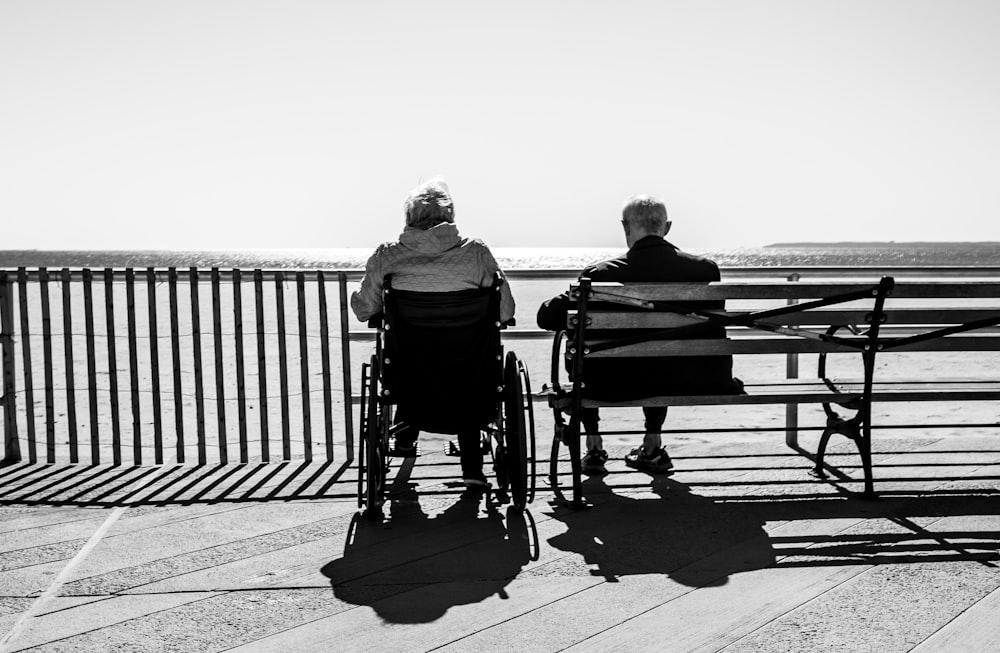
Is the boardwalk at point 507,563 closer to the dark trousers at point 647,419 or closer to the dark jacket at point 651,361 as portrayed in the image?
the dark trousers at point 647,419

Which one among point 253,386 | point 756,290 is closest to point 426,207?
point 756,290

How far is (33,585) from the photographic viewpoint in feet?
10.1

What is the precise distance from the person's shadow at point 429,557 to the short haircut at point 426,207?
110 centimetres

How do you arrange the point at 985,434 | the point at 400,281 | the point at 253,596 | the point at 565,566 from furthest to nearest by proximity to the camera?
the point at 985,434 → the point at 400,281 → the point at 565,566 → the point at 253,596

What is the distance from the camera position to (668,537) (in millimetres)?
3465

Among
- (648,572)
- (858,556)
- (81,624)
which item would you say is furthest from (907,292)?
(81,624)

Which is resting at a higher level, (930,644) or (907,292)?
(907,292)

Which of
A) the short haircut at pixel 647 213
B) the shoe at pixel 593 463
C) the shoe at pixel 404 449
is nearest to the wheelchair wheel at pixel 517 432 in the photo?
the shoe at pixel 404 449

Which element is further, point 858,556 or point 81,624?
point 858,556

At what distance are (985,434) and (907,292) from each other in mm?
1999

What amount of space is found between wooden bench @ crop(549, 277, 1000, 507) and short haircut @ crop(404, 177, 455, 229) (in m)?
0.60

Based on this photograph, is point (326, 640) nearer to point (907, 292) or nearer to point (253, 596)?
point (253, 596)

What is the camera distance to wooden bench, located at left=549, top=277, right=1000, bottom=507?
382cm

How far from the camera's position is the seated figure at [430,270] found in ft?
12.5
